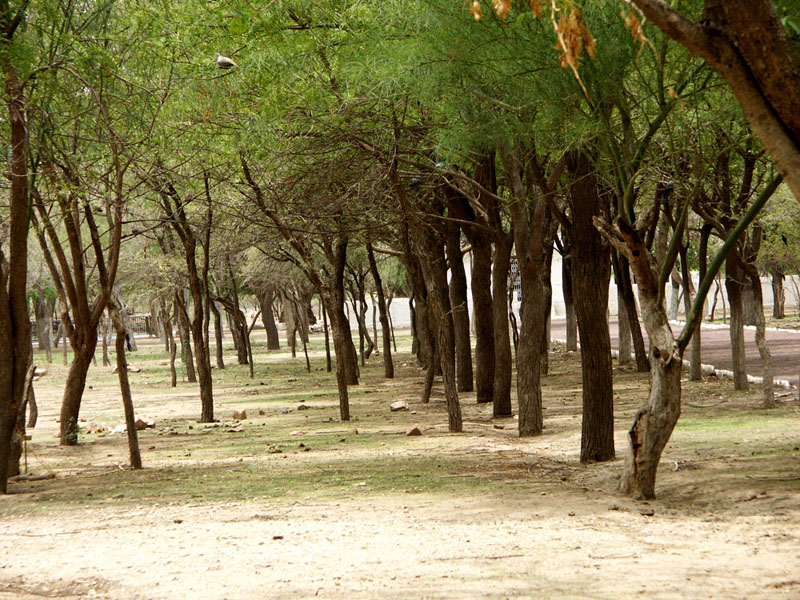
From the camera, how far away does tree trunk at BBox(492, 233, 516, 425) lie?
13.0m

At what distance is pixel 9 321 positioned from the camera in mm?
8289

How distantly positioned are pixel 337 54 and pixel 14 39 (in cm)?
319

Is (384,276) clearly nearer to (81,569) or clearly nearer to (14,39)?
(14,39)

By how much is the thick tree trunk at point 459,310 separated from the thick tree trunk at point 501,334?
2478 millimetres

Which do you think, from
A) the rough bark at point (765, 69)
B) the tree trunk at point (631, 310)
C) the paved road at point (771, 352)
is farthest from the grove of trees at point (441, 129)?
the paved road at point (771, 352)

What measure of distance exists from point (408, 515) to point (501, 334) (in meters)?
6.23

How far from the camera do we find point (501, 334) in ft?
42.5

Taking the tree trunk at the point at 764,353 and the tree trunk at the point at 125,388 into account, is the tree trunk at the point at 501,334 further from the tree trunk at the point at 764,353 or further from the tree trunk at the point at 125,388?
the tree trunk at the point at 125,388

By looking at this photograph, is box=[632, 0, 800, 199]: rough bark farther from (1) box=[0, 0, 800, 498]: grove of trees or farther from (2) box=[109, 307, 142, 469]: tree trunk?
(2) box=[109, 307, 142, 469]: tree trunk

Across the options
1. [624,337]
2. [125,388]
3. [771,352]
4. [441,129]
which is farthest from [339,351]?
[771,352]

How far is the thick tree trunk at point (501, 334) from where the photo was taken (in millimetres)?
13031

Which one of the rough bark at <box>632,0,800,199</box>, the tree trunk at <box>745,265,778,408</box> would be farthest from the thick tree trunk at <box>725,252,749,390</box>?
the rough bark at <box>632,0,800,199</box>

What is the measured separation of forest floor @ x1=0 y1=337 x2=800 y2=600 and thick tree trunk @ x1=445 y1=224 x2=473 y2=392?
3.74 m

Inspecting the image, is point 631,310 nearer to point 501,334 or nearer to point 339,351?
point 501,334
